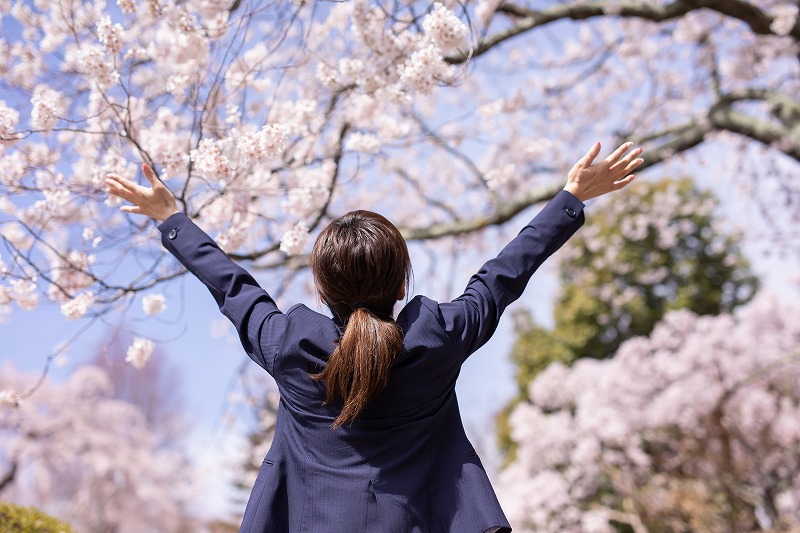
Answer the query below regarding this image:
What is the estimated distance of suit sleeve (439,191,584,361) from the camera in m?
1.35

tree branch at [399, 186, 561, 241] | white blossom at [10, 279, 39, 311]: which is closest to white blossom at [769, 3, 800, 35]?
tree branch at [399, 186, 561, 241]

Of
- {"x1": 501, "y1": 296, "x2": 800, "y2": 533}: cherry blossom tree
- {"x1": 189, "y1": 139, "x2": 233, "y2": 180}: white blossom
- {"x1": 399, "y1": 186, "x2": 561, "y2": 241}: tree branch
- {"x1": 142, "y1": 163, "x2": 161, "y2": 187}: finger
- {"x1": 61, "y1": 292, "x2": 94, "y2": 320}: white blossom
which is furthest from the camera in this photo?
{"x1": 501, "y1": 296, "x2": 800, "y2": 533}: cherry blossom tree

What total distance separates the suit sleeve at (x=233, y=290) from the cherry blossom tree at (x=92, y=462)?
8180mm

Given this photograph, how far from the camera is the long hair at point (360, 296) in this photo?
47.6 inches

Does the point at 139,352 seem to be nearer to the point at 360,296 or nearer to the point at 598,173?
the point at 360,296

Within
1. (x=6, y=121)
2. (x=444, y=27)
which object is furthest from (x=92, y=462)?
(x=444, y=27)

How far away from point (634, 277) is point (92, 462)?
958 centimetres

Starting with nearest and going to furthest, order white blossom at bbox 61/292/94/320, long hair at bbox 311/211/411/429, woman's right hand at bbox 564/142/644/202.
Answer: long hair at bbox 311/211/411/429 → woman's right hand at bbox 564/142/644/202 → white blossom at bbox 61/292/94/320

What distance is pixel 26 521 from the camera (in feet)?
6.54

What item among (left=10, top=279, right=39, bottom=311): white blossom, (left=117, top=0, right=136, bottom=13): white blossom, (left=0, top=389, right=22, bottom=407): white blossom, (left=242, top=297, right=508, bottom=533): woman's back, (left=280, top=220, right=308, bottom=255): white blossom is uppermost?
(left=117, top=0, right=136, bottom=13): white blossom

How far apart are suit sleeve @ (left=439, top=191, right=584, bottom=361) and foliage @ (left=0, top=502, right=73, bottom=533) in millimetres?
1463

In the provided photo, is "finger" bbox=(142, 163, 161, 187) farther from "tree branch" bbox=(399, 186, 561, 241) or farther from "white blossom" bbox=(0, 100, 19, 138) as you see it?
"tree branch" bbox=(399, 186, 561, 241)

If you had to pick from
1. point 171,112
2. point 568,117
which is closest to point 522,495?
point 568,117

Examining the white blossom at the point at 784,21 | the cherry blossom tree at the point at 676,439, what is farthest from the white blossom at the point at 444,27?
the cherry blossom tree at the point at 676,439
